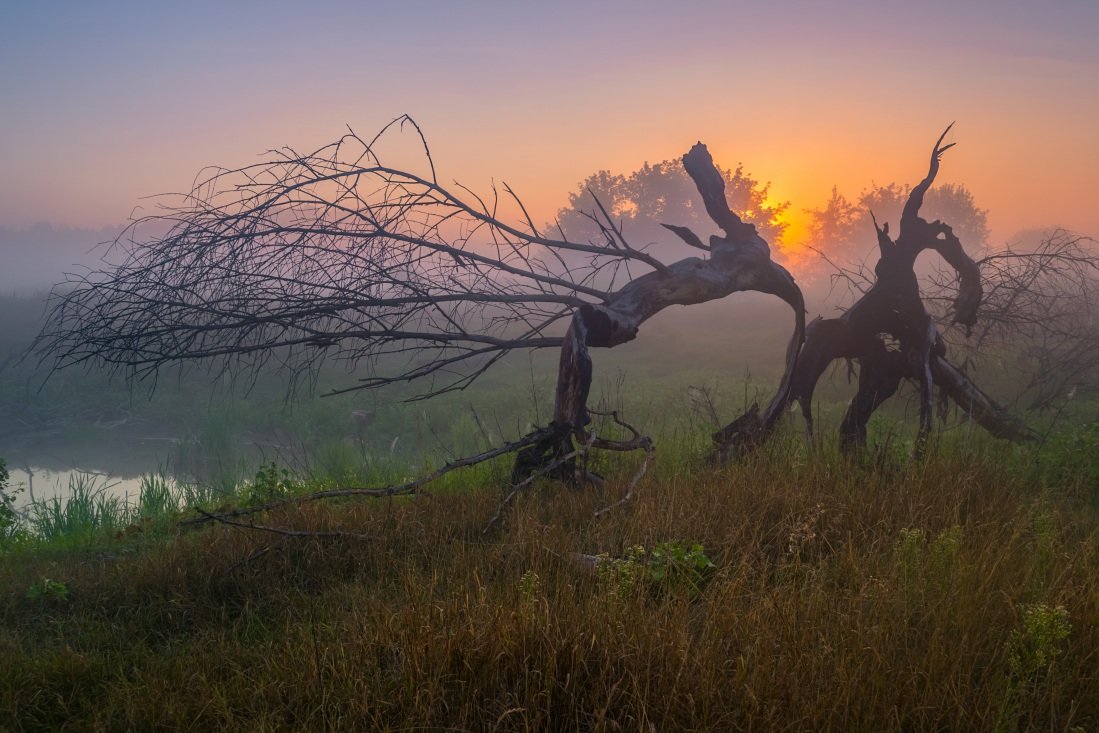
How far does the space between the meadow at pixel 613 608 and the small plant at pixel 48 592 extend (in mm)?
17

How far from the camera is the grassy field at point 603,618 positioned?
2.67 metres

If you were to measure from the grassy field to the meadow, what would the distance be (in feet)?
0.05

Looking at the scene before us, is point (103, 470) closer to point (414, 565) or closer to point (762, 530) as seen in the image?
point (414, 565)

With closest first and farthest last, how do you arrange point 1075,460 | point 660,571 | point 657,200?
1. point 660,571
2. point 1075,460
3. point 657,200

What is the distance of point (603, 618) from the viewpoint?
119 inches

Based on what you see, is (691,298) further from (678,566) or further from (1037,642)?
(1037,642)

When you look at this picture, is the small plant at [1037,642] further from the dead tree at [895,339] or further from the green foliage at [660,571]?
the dead tree at [895,339]

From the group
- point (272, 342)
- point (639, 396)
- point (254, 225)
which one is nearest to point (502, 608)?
point (272, 342)

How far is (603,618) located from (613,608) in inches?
2.7

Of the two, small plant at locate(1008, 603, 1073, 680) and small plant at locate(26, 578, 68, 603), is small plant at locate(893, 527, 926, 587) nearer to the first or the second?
small plant at locate(1008, 603, 1073, 680)

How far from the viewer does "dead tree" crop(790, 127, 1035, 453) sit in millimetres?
7820

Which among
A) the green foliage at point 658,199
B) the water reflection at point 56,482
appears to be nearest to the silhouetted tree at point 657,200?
the green foliage at point 658,199

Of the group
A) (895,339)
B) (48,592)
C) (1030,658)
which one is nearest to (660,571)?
(1030,658)

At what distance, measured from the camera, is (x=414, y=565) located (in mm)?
4207
